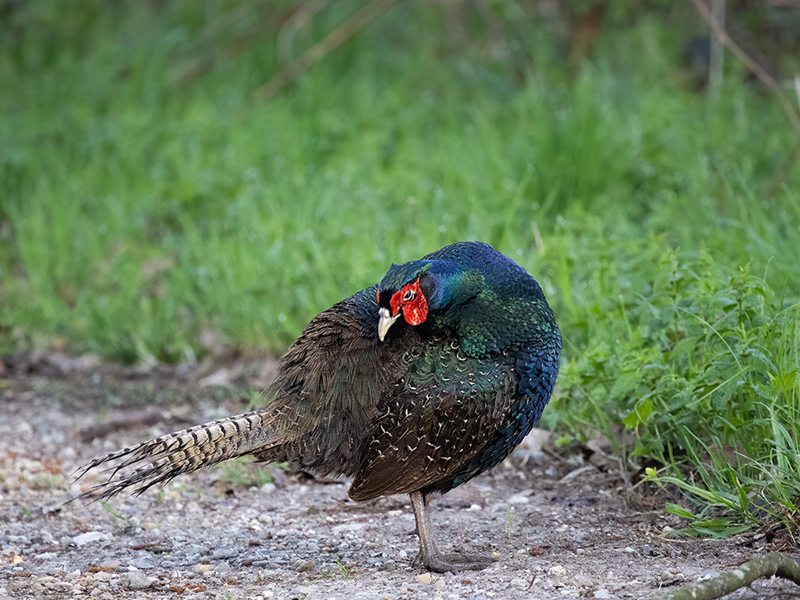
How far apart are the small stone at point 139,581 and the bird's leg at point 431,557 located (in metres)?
0.86

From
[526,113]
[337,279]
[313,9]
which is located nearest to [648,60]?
[526,113]

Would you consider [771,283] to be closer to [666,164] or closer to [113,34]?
[666,164]

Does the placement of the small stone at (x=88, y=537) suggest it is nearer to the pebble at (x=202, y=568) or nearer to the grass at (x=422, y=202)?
the pebble at (x=202, y=568)

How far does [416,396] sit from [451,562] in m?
0.56

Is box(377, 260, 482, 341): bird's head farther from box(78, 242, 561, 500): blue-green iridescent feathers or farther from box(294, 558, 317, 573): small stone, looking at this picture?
box(294, 558, 317, 573): small stone

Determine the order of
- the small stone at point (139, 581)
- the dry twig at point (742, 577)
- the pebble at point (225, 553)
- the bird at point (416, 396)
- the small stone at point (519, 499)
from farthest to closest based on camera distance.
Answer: the small stone at point (519, 499), the pebble at point (225, 553), the bird at point (416, 396), the small stone at point (139, 581), the dry twig at point (742, 577)

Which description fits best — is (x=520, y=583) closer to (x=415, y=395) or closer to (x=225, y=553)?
(x=415, y=395)

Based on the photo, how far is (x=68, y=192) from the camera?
284 inches

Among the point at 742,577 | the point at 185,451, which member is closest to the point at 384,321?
the point at 185,451

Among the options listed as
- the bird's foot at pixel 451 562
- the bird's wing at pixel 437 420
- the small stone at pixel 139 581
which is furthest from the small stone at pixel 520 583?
the small stone at pixel 139 581

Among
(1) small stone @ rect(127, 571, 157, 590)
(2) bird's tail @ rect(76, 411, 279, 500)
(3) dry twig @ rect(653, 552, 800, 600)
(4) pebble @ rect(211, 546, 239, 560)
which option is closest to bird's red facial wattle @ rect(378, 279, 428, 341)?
(2) bird's tail @ rect(76, 411, 279, 500)

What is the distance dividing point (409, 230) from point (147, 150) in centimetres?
260

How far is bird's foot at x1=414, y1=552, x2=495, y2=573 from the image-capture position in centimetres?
337

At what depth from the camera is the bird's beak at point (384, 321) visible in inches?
131
